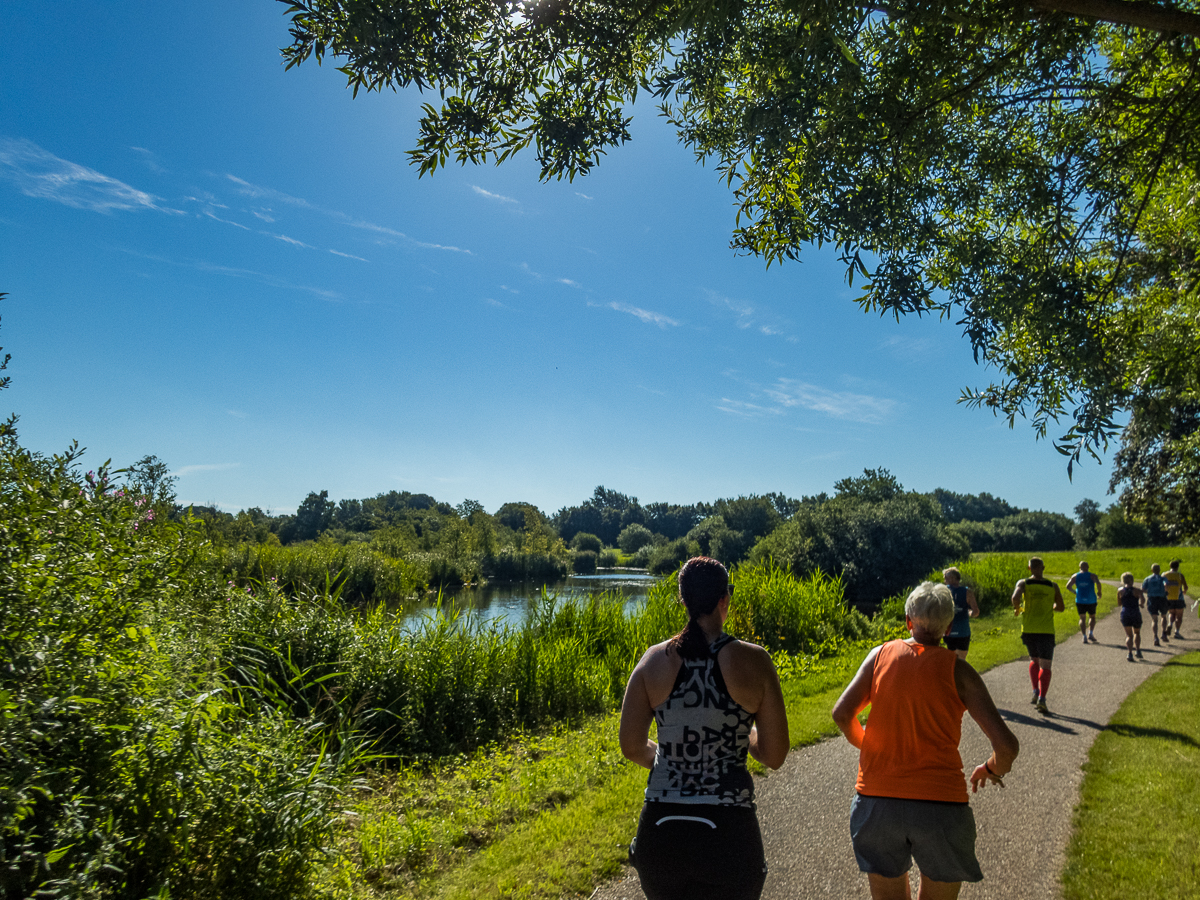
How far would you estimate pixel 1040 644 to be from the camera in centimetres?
831

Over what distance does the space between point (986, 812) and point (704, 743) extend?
416cm

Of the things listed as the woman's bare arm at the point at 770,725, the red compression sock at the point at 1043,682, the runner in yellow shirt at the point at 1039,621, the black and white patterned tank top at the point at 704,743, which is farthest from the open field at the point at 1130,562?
the black and white patterned tank top at the point at 704,743

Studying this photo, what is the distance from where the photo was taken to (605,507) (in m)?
145

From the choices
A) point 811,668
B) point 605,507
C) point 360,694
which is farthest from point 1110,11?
point 605,507

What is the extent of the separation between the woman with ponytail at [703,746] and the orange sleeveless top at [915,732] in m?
0.86

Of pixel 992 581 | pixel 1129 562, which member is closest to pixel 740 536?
pixel 1129 562

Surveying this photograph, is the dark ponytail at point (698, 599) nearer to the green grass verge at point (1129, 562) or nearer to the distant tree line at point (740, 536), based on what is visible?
the distant tree line at point (740, 536)

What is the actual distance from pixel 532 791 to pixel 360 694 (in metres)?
2.81

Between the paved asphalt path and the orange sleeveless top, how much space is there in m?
1.55

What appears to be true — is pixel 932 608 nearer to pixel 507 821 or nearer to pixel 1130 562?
pixel 507 821

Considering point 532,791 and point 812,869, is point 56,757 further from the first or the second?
point 812,869

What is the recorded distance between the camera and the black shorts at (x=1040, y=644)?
827cm

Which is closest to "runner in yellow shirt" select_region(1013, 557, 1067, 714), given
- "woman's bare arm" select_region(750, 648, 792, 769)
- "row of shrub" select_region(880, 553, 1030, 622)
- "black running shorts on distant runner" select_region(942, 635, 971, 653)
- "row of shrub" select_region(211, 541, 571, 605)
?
"black running shorts on distant runner" select_region(942, 635, 971, 653)

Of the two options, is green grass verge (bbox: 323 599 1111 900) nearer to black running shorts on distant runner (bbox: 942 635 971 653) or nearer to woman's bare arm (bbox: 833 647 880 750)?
woman's bare arm (bbox: 833 647 880 750)
